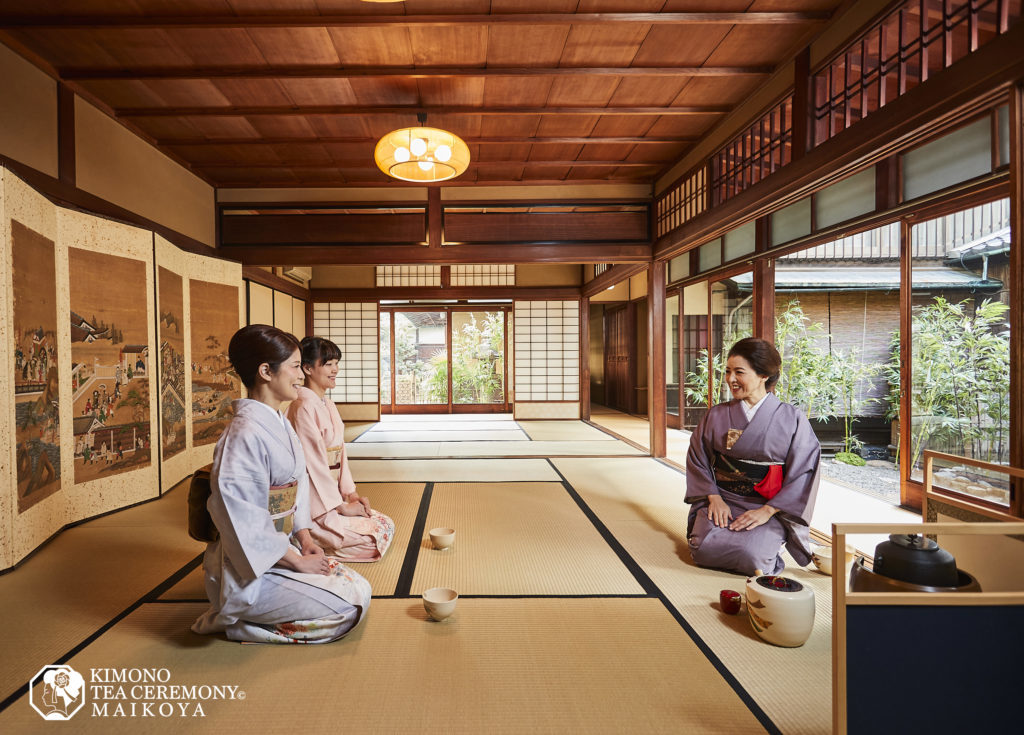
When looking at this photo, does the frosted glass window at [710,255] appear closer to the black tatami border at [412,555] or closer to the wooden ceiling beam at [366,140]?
the wooden ceiling beam at [366,140]

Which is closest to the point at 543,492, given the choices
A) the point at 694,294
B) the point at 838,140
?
the point at 838,140

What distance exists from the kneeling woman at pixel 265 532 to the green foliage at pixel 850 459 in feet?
16.4

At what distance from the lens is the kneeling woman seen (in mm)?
1624

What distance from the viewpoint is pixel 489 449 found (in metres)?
5.56

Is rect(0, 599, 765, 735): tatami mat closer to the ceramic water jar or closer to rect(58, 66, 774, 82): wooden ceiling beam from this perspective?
the ceramic water jar

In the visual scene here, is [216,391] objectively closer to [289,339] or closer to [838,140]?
[289,339]

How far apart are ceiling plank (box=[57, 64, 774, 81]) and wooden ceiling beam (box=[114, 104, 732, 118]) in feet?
1.42

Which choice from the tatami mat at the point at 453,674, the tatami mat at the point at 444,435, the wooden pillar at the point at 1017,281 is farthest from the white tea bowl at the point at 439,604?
the tatami mat at the point at 444,435

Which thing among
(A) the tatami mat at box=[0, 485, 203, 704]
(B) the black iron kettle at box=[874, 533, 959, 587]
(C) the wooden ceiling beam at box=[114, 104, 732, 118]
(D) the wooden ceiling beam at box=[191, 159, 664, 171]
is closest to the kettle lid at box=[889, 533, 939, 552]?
(B) the black iron kettle at box=[874, 533, 959, 587]

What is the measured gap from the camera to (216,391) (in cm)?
470

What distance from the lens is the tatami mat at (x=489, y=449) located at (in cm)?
525

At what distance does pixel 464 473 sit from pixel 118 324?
104 inches

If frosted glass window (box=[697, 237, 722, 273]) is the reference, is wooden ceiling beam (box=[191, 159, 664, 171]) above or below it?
above

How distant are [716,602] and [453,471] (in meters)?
2.72
